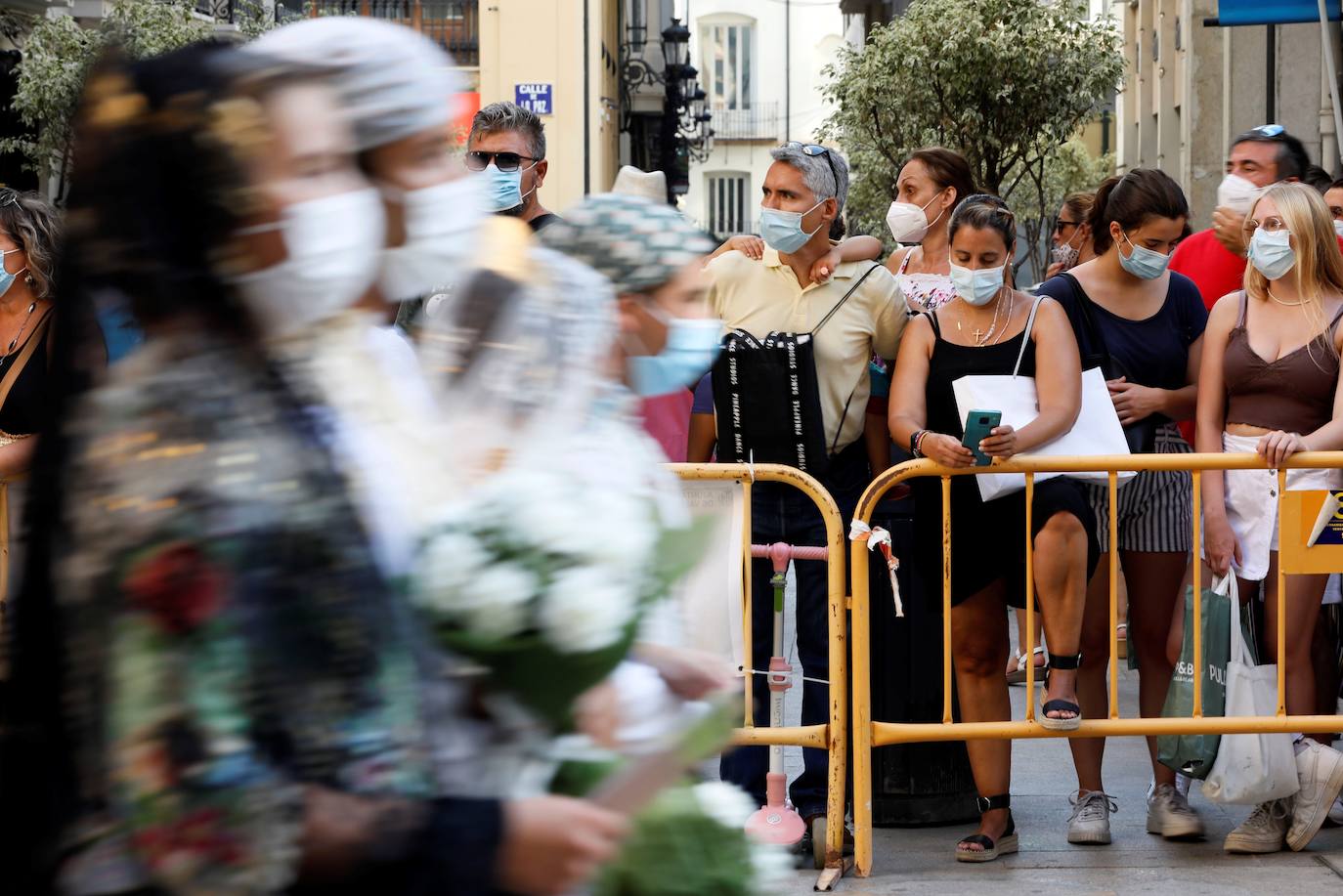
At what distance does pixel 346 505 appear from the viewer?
1.69 meters

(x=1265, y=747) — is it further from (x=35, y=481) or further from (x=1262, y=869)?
(x=35, y=481)

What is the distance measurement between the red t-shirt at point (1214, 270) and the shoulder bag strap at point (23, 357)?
13.9 ft

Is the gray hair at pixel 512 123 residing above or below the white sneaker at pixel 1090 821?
above

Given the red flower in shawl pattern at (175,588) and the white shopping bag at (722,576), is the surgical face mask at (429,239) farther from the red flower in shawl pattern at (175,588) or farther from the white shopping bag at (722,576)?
the white shopping bag at (722,576)

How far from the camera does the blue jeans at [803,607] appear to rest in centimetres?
549

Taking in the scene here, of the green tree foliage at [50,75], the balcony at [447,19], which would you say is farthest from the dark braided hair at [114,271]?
the balcony at [447,19]

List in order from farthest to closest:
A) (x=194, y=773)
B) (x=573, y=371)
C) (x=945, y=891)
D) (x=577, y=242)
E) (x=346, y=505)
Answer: (x=945, y=891) → (x=577, y=242) → (x=573, y=371) → (x=346, y=505) → (x=194, y=773)

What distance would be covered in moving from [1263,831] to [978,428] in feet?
5.27

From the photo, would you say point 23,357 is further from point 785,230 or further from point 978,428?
point 978,428

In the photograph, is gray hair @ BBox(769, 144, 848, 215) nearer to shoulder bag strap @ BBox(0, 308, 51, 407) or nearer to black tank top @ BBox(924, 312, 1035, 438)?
black tank top @ BBox(924, 312, 1035, 438)

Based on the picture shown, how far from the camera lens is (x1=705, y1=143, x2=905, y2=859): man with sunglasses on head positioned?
18.0 feet

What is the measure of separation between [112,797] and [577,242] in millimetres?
983

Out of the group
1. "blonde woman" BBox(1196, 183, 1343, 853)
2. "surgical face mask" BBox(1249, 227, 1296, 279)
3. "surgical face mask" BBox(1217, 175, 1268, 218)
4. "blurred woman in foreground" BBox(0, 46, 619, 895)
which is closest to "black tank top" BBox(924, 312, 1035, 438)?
"blonde woman" BBox(1196, 183, 1343, 853)

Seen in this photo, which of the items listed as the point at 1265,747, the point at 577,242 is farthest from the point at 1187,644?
the point at 577,242
